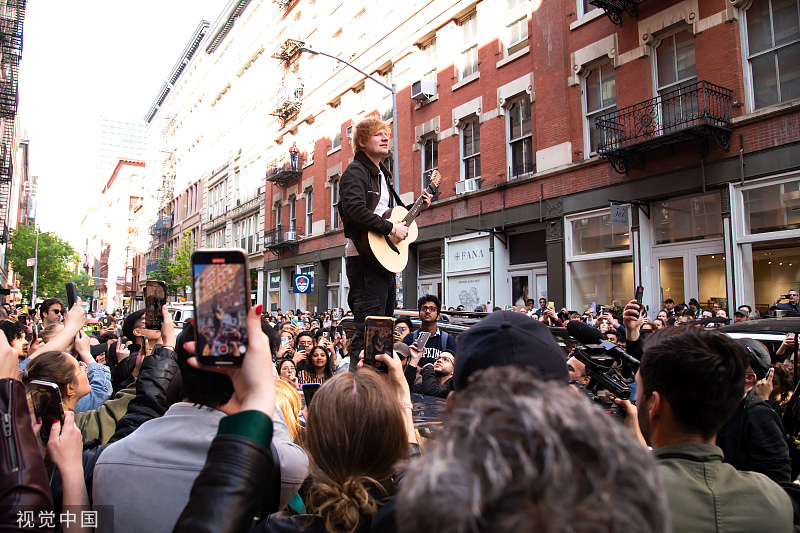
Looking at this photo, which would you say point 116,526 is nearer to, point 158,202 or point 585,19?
point 585,19

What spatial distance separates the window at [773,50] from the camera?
11.6 meters

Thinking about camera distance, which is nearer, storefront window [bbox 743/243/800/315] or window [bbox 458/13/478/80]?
storefront window [bbox 743/243/800/315]

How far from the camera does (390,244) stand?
478 centimetres

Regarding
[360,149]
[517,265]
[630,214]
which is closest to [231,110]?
[517,265]

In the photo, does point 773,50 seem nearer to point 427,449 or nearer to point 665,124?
point 665,124

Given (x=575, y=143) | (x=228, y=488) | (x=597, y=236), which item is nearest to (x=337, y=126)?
(x=575, y=143)

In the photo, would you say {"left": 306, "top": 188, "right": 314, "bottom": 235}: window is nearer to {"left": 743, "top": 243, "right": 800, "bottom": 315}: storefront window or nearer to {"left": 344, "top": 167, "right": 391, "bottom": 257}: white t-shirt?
{"left": 743, "top": 243, "right": 800, "bottom": 315}: storefront window

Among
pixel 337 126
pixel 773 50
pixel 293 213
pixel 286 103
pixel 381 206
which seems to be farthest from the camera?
pixel 293 213

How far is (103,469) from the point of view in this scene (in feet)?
6.17

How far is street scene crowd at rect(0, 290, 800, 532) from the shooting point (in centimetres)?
83

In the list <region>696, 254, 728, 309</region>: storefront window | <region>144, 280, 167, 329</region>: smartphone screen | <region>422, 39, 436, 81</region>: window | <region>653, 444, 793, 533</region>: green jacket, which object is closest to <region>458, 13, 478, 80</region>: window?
<region>422, 39, 436, 81</region>: window

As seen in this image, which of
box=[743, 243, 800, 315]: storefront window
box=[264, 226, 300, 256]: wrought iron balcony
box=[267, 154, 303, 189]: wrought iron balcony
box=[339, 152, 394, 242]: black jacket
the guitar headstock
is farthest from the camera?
box=[264, 226, 300, 256]: wrought iron balcony

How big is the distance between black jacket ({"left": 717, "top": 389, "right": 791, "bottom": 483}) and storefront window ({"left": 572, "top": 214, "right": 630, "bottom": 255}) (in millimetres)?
12406

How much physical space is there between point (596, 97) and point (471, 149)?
528 cm
